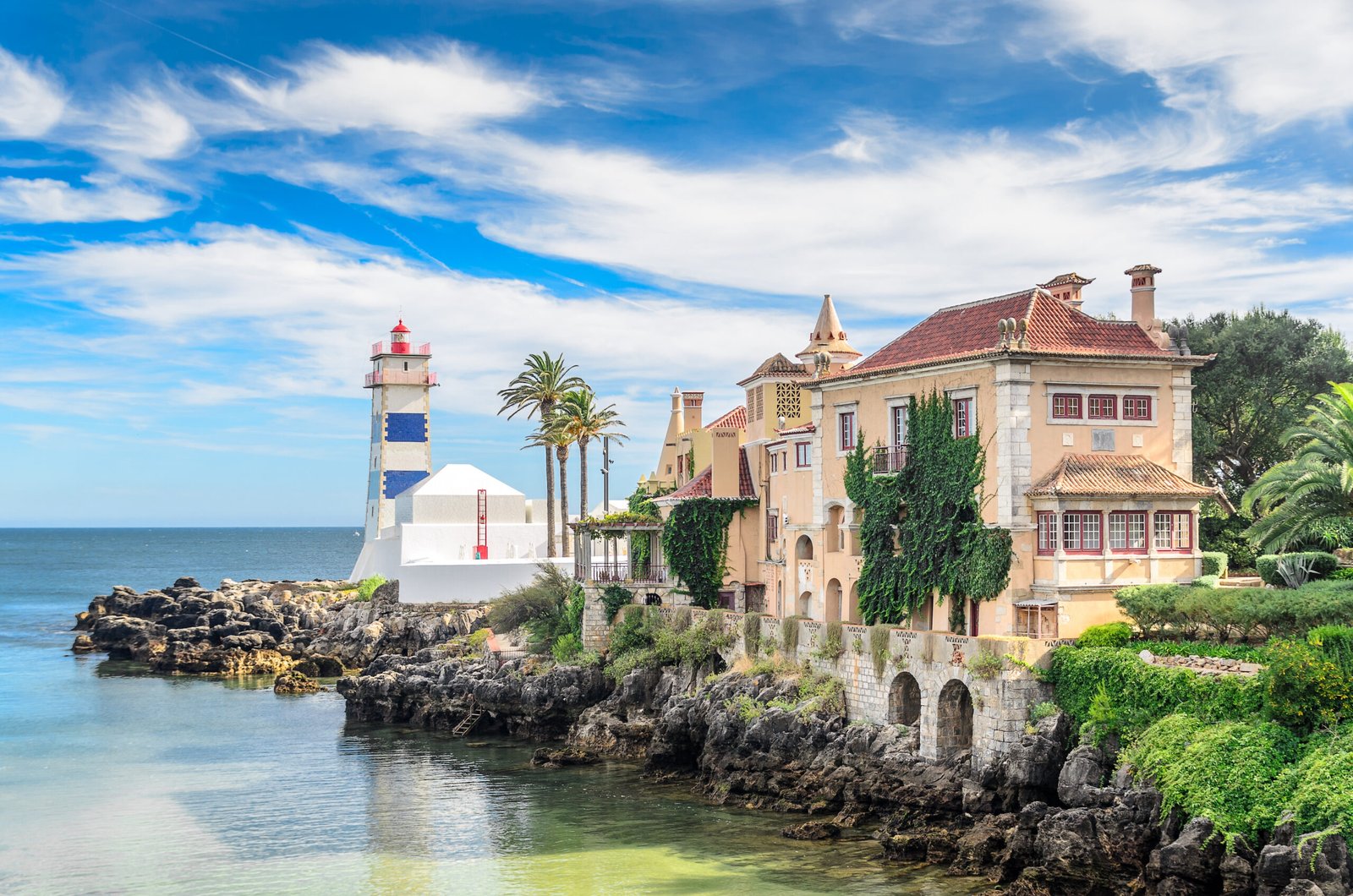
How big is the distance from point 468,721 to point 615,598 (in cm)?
735

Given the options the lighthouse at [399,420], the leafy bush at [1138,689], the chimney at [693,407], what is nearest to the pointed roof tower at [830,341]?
the chimney at [693,407]

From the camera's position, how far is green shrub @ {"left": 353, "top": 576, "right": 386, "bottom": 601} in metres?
77.7

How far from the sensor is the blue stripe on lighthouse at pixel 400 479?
85312 millimetres

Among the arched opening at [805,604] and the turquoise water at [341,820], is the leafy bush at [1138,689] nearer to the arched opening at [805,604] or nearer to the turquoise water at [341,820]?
the turquoise water at [341,820]

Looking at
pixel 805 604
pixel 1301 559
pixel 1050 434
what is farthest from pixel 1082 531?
pixel 805 604

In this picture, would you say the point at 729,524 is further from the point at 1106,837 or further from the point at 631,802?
the point at 1106,837

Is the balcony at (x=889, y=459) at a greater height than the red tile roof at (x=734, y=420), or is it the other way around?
the red tile roof at (x=734, y=420)

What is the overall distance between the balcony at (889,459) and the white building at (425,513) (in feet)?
109

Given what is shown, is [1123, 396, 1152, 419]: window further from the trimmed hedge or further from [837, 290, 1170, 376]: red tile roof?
the trimmed hedge

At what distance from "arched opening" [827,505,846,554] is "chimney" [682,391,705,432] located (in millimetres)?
18372

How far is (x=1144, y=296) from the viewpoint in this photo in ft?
131

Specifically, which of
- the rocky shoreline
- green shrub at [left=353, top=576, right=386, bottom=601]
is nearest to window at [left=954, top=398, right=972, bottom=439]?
the rocky shoreline

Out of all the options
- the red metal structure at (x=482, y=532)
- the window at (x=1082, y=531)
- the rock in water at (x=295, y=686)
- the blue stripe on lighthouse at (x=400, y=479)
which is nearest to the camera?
the window at (x=1082, y=531)

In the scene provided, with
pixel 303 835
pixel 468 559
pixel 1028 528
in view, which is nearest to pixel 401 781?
pixel 303 835
